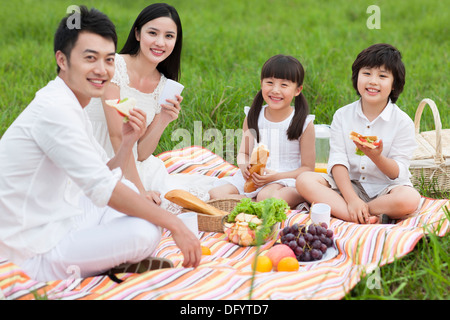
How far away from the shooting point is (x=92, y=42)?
2.55 metres

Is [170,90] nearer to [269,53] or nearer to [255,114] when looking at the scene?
[255,114]

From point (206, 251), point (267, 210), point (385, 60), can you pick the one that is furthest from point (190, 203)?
point (385, 60)

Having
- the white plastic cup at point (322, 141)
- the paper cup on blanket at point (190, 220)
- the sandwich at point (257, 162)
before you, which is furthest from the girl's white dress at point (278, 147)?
Result: the paper cup on blanket at point (190, 220)

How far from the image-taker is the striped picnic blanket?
7.81 ft

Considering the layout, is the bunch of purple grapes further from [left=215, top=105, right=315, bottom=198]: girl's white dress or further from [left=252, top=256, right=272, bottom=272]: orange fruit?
[left=215, top=105, right=315, bottom=198]: girl's white dress

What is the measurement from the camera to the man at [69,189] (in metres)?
2.34

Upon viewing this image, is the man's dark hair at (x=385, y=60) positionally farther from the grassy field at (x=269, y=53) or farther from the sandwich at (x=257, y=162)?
the grassy field at (x=269, y=53)

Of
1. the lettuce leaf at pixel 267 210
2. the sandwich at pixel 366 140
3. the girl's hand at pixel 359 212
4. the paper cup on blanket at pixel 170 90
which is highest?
the paper cup on blanket at pixel 170 90

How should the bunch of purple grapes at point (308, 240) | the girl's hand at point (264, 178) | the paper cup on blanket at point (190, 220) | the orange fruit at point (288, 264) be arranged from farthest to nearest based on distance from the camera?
1. the girl's hand at point (264, 178)
2. the paper cup on blanket at point (190, 220)
3. the bunch of purple grapes at point (308, 240)
4. the orange fruit at point (288, 264)

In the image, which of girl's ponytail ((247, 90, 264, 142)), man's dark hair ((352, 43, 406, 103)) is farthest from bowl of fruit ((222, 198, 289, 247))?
man's dark hair ((352, 43, 406, 103))

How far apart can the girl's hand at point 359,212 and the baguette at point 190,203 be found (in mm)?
838

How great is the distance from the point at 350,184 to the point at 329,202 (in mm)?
206

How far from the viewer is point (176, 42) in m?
3.88
